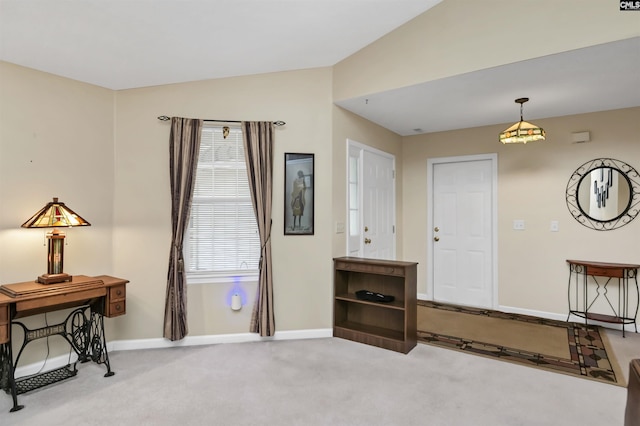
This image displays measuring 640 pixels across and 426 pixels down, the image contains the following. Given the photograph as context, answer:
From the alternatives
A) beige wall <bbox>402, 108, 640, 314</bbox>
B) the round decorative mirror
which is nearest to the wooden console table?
beige wall <bbox>402, 108, 640, 314</bbox>

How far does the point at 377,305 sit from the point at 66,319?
285cm

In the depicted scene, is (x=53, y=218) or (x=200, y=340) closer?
(x=53, y=218)

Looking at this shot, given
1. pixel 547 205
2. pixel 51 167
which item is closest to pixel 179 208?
pixel 51 167

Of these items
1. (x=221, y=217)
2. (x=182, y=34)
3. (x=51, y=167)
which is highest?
(x=182, y=34)

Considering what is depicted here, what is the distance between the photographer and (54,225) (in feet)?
8.57

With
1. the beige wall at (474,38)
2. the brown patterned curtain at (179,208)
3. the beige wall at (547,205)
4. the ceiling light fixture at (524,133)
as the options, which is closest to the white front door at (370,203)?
the beige wall at (474,38)

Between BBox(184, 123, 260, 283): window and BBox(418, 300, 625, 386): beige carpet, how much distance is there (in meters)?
2.10

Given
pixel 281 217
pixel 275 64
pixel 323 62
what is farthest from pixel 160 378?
pixel 323 62

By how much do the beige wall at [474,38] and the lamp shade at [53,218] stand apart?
273 centimetres

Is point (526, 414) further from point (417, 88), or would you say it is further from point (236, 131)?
point (236, 131)

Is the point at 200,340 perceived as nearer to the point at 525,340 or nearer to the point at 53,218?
the point at 53,218

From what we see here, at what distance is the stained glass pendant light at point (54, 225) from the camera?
8.65 ft

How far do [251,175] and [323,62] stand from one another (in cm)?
142

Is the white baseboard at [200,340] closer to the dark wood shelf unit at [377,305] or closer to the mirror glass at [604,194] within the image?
the dark wood shelf unit at [377,305]
